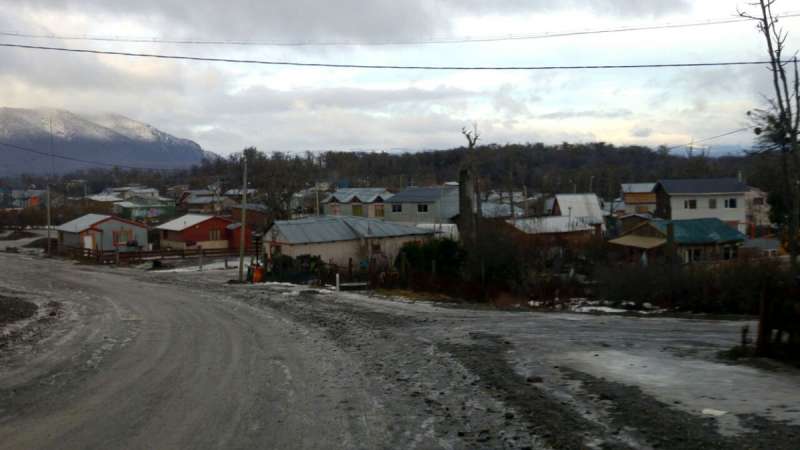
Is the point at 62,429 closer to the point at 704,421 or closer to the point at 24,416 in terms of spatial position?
the point at 24,416

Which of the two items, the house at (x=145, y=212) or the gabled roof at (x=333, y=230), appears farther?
the house at (x=145, y=212)

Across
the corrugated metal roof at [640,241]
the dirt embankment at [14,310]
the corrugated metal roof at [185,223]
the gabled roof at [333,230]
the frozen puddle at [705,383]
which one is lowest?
the frozen puddle at [705,383]

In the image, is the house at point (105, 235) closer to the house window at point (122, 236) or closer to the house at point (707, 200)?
the house window at point (122, 236)

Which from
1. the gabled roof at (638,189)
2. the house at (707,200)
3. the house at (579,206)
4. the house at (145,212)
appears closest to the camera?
the house at (707,200)

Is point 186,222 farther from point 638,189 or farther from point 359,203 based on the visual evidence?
point 638,189

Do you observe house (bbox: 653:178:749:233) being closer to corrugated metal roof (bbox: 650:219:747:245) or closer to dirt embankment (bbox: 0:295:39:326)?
corrugated metal roof (bbox: 650:219:747:245)

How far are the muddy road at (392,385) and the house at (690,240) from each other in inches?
880

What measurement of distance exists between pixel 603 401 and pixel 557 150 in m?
164

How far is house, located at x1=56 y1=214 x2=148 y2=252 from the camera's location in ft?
198

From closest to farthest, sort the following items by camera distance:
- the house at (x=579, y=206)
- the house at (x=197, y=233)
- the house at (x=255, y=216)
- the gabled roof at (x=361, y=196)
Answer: the house at (x=197, y=233), the house at (x=579, y=206), the house at (x=255, y=216), the gabled roof at (x=361, y=196)

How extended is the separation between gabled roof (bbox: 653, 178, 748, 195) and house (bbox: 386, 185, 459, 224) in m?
18.5

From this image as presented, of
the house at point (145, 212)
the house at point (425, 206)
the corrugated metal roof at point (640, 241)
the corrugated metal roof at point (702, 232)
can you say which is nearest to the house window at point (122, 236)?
the house at point (425, 206)

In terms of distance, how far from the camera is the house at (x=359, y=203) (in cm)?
7272

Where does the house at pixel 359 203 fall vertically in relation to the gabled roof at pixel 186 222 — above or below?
above
